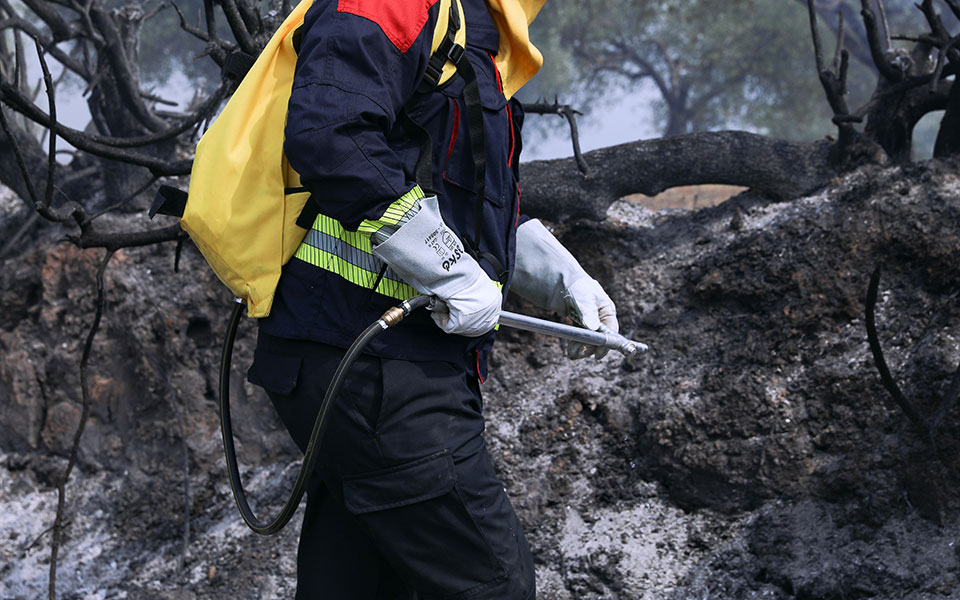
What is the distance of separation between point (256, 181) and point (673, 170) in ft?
7.73

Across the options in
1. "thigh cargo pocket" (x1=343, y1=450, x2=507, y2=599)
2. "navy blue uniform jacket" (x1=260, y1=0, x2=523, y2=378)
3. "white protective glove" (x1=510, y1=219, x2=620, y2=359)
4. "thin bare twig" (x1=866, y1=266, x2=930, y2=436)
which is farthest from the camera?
"thin bare twig" (x1=866, y1=266, x2=930, y2=436)

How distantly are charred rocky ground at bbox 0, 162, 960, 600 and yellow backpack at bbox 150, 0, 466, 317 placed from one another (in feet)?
5.20

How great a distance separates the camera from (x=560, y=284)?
2166mm

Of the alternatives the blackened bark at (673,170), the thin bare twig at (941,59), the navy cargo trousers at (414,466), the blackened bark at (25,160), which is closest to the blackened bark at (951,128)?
the thin bare twig at (941,59)

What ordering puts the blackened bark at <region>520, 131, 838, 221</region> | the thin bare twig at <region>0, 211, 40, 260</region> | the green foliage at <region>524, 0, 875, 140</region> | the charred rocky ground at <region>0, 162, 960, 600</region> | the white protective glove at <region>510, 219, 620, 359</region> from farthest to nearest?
the green foliage at <region>524, 0, 875, 140</region> < the thin bare twig at <region>0, 211, 40, 260</region> < the blackened bark at <region>520, 131, 838, 221</region> < the charred rocky ground at <region>0, 162, 960, 600</region> < the white protective glove at <region>510, 219, 620, 359</region>

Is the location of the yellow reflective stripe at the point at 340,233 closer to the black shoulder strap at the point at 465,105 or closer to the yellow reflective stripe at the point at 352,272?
the yellow reflective stripe at the point at 352,272

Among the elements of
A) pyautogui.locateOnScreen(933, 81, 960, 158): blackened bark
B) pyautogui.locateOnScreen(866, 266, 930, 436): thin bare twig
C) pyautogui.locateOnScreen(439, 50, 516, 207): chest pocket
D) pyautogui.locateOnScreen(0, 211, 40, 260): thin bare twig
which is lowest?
pyautogui.locateOnScreen(866, 266, 930, 436): thin bare twig

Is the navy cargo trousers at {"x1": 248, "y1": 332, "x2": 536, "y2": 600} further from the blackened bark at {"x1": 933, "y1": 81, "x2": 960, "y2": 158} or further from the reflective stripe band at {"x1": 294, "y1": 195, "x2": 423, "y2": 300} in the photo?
the blackened bark at {"x1": 933, "y1": 81, "x2": 960, "y2": 158}

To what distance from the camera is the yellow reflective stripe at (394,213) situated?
1.54 metres

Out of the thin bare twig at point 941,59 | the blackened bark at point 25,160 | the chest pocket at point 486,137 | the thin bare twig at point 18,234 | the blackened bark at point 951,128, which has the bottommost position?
the chest pocket at point 486,137

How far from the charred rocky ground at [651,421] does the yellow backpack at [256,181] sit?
62.3 inches

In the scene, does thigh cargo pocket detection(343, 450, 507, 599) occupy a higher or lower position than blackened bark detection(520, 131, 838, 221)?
lower

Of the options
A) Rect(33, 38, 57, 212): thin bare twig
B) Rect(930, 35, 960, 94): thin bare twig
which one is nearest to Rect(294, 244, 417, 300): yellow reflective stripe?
Rect(33, 38, 57, 212): thin bare twig

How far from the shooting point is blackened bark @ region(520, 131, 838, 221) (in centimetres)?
347
